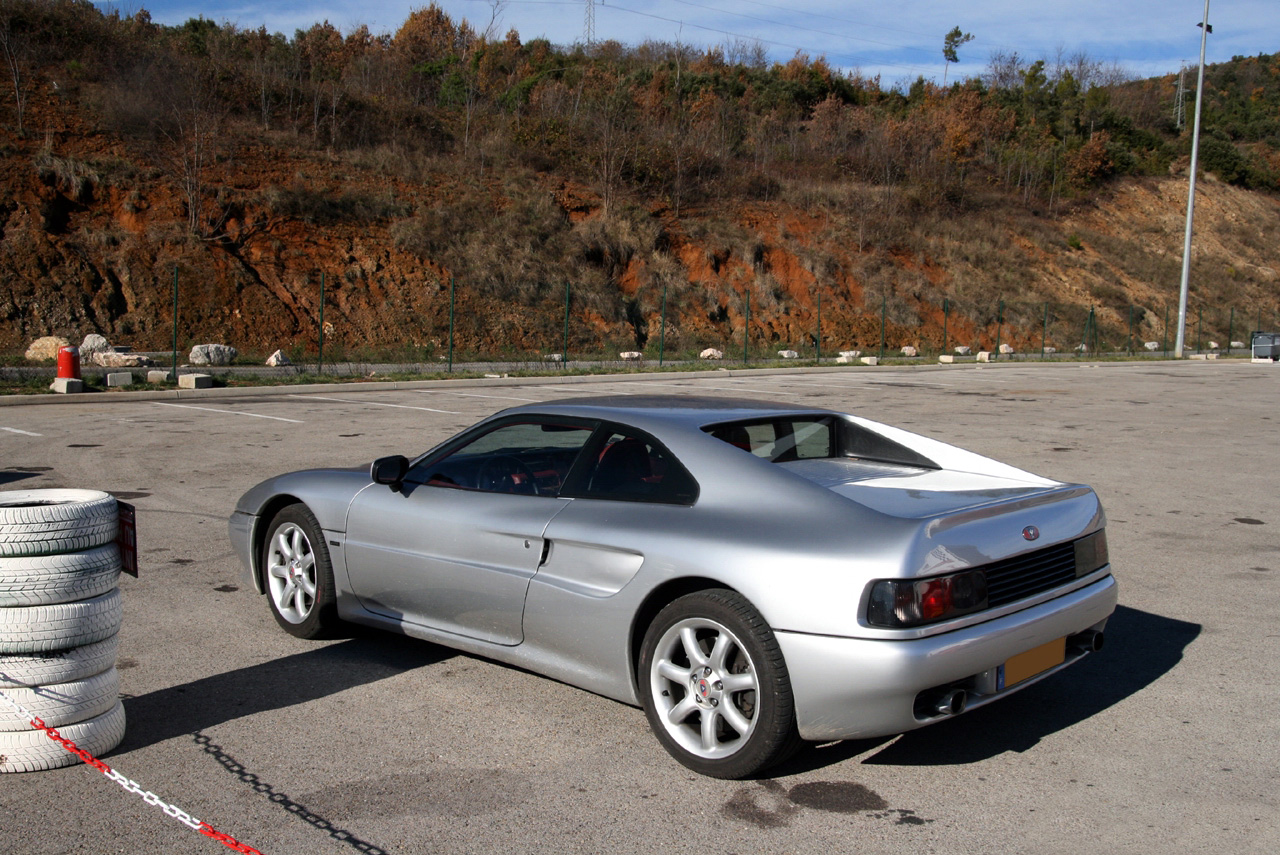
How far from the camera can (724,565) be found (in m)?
3.69

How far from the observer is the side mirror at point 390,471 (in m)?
4.97

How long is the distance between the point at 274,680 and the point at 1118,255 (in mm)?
62881

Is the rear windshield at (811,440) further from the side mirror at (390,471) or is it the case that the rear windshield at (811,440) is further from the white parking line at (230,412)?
the white parking line at (230,412)

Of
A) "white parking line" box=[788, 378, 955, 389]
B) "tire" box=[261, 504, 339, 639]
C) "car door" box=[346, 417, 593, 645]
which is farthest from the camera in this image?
"white parking line" box=[788, 378, 955, 389]

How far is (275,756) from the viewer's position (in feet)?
12.9

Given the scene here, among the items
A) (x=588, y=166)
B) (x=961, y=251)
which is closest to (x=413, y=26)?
(x=588, y=166)

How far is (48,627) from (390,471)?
64.4 inches

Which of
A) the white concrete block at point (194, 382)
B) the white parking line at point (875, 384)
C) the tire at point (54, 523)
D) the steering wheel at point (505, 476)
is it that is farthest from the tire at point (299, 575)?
the white parking line at point (875, 384)

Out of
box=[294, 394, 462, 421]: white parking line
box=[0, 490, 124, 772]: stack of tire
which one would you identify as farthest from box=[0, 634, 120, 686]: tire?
box=[294, 394, 462, 421]: white parking line

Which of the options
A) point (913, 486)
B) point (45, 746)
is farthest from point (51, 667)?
point (913, 486)

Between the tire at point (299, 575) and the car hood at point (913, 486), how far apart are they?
238 centimetres

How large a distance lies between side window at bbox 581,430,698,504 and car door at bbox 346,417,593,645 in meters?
0.16

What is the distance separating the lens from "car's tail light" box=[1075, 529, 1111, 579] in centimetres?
423

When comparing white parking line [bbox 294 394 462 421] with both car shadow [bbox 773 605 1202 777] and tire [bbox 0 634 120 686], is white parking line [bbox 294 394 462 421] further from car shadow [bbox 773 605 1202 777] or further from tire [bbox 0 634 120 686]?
tire [bbox 0 634 120 686]
